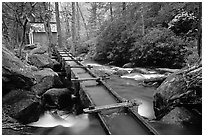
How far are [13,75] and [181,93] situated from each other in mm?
4261

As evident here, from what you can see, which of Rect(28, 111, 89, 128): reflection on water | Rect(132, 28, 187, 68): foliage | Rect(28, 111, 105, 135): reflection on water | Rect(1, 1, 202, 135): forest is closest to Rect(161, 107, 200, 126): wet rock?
Rect(1, 1, 202, 135): forest

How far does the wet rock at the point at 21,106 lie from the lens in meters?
5.24

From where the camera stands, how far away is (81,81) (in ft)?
23.4

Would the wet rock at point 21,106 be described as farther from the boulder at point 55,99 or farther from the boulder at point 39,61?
the boulder at point 39,61

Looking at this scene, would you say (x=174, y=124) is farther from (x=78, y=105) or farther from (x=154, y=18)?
(x=154, y=18)

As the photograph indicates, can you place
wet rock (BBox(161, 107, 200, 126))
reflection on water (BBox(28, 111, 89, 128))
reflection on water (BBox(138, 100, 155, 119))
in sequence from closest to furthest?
wet rock (BBox(161, 107, 200, 126))
reflection on water (BBox(28, 111, 89, 128))
reflection on water (BBox(138, 100, 155, 119))

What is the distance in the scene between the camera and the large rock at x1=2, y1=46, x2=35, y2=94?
17.7ft

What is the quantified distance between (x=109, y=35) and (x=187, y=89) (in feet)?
42.0

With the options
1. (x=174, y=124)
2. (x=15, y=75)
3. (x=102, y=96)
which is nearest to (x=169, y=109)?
(x=174, y=124)

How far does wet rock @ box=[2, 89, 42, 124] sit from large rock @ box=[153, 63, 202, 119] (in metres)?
3.32

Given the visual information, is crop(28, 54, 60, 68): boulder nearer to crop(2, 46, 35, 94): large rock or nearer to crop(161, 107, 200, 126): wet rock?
crop(2, 46, 35, 94): large rock

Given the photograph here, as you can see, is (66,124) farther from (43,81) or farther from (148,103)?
(148,103)

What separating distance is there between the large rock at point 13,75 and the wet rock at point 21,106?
0.63 ft

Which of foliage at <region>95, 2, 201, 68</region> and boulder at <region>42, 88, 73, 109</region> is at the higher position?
foliage at <region>95, 2, 201, 68</region>
